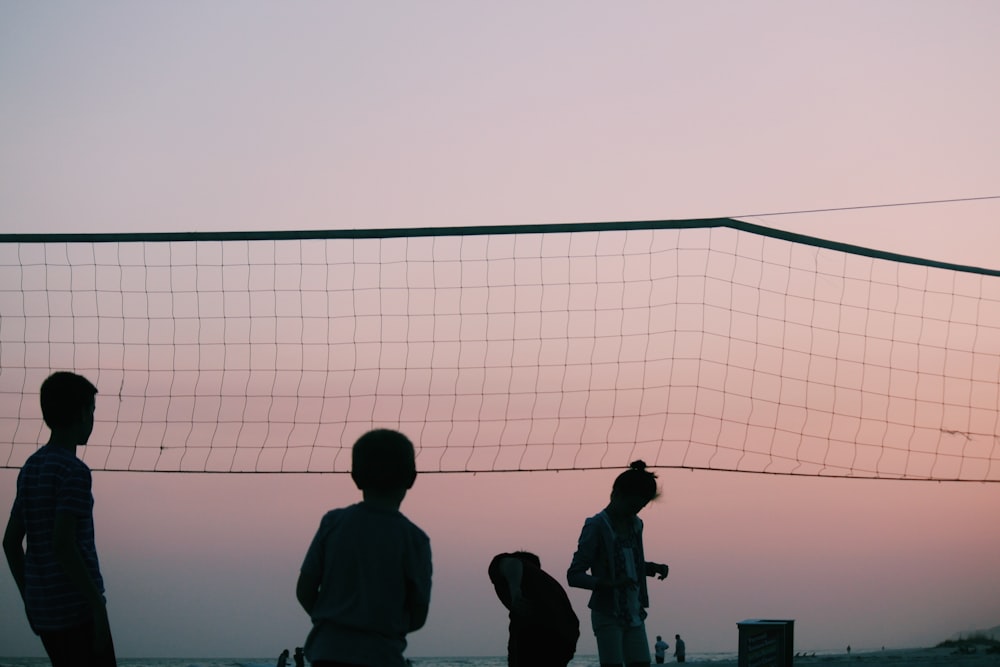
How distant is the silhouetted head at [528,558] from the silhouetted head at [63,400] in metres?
2.10

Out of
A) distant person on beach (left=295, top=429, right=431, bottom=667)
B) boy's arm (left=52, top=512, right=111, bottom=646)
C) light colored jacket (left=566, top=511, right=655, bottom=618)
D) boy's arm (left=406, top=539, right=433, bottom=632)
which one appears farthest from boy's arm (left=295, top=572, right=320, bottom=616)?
light colored jacket (left=566, top=511, right=655, bottom=618)

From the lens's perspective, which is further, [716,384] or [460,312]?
[460,312]

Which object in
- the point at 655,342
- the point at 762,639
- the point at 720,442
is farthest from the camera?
the point at 655,342

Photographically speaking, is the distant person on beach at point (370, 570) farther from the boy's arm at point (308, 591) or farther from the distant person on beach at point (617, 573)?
the distant person on beach at point (617, 573)

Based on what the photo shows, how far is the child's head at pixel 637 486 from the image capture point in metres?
5.34

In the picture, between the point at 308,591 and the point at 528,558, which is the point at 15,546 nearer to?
the point at 308,591

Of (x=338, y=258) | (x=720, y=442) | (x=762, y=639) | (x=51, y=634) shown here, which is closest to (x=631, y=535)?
(x=762, y=639)

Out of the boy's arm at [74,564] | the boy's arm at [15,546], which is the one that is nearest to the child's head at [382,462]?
the boy's arm at [74,564]

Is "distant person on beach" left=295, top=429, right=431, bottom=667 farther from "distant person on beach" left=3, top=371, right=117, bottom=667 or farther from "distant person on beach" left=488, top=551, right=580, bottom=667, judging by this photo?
"distant person on beach" left=488, top=551, right=580, bottom=667

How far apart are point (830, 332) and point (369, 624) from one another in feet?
20.1

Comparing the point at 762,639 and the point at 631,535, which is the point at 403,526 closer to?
the point at 631,535

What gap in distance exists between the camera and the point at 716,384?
7551 mm

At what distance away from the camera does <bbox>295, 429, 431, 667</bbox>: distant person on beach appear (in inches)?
115

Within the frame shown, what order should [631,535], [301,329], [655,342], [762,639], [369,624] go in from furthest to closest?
[301,329]
[655,342]
[762,639]
[631,535]
[369,624]
